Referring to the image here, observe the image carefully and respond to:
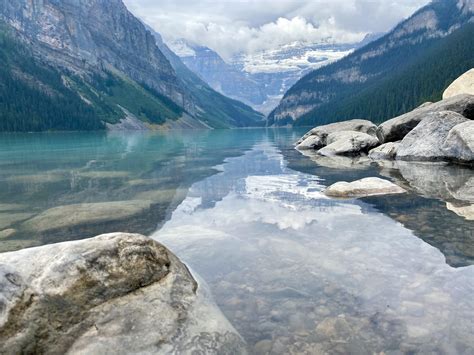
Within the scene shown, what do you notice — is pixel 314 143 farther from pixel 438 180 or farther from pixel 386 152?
pixel 438 180

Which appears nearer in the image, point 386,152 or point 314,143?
point 386,152

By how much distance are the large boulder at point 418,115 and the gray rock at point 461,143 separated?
15.3ft

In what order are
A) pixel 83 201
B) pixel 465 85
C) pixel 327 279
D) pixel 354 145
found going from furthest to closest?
1. pixel 354 145
2. pixel 465 85
3. pixel 83 201
4. pixel 327 279

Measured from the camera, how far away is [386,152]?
3092cm

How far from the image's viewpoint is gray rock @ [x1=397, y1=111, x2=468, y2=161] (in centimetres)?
2466

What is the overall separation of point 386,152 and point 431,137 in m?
4.99

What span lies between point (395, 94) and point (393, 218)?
634ft

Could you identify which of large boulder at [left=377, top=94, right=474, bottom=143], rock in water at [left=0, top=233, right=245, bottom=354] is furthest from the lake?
large boulder at [left=377, top=94, right=474, bottom=143]

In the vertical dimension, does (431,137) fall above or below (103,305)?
above

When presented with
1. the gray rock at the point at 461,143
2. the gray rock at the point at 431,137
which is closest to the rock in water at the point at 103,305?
the gray rock at the point at 461,143

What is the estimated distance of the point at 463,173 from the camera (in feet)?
67.5

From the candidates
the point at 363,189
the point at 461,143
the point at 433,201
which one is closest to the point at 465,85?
the point at 461,143

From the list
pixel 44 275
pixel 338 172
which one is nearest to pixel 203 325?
pixel 44 275

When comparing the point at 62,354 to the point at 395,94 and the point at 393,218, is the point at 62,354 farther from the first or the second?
the point at 395,94
